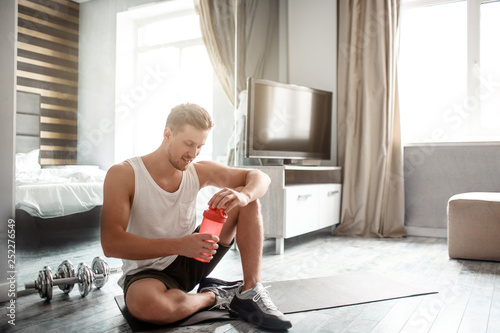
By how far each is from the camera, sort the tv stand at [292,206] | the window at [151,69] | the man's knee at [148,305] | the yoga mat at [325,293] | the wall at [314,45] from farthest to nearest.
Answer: the wall at [314,45] → the tv stand at [292,206] → the window at [151,69] → the yoga mat at [325,293] → the man's knee at [148,305]

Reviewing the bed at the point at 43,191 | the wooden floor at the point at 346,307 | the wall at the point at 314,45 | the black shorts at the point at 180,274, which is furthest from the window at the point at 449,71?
the bed at the point at 43,191

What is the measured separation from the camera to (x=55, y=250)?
6.09ft

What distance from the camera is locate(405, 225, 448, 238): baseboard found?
11.4 feet

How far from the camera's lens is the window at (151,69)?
2.10 meters

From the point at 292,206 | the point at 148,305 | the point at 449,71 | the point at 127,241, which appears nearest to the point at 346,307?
the point at 148,305

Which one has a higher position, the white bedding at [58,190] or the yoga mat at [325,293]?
the white bedding at [58,190]

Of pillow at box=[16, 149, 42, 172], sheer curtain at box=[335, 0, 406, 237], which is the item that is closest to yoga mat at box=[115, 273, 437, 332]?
pillow at box=[16, 149, 42, 172]

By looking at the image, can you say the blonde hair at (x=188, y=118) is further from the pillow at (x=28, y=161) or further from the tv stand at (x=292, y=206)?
the tv stand at (x=292, y=206)

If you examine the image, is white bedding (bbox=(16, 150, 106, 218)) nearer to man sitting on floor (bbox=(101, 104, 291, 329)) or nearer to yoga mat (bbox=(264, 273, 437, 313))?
man sitting on floor (bbox=(101, 104, 291, 329))

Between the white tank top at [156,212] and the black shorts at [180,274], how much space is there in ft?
0.08

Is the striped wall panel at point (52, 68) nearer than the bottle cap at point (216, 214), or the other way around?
the bottle cap at point (216, 214)

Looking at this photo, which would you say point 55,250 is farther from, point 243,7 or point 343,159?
point 343,159

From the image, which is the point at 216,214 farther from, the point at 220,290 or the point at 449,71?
the point at 449,71

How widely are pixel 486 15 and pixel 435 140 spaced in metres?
1.04
